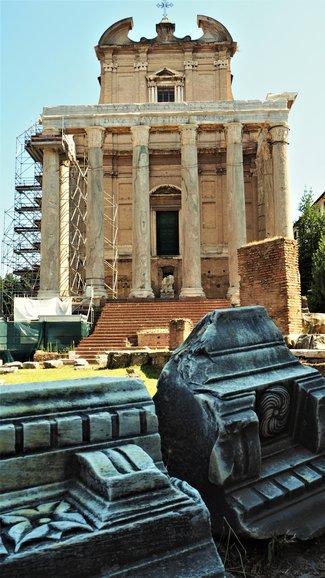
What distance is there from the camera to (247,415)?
2365mm

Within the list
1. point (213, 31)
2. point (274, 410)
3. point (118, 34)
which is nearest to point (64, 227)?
point (118, 34)

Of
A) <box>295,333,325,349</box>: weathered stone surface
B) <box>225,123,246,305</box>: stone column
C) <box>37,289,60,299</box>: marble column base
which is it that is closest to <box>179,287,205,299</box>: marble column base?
<box>225,123,246,305</box>: stone column

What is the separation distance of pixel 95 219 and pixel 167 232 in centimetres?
740

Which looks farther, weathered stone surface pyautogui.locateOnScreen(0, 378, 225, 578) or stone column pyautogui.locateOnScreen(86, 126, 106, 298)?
stone column pyautogui.locateOnScreen(86, 126, 106, 298)

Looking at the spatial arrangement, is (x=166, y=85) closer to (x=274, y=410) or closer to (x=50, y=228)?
(x=50, y=228)

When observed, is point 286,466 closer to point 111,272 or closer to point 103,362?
point 103,362

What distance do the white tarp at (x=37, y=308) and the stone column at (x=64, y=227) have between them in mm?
2376

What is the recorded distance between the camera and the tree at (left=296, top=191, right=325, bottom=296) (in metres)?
27.8

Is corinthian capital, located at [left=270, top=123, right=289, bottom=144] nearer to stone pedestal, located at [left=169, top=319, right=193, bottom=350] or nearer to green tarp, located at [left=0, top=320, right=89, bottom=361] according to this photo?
green tarp, located at [left=0, top=320, right=89, bottom=361]

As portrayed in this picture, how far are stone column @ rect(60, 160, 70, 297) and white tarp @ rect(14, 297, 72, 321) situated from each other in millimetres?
2376

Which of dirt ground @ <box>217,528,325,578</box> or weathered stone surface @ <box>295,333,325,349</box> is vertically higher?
weathered stone surface @ <box>295,333,325,349</box>

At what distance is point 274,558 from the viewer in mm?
2180

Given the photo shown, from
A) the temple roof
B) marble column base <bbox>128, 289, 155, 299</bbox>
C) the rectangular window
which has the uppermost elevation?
the temple roof

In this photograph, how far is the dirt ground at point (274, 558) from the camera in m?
2.07
